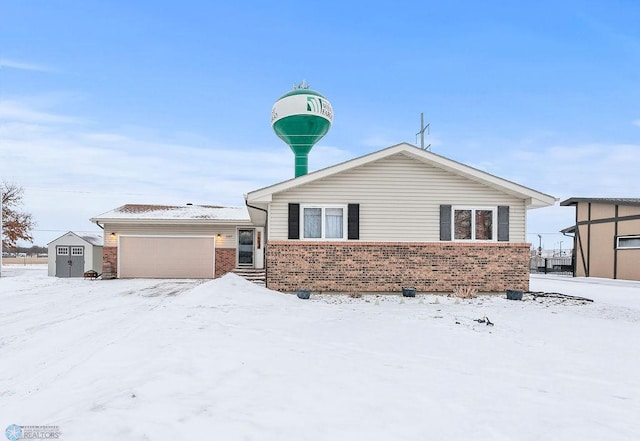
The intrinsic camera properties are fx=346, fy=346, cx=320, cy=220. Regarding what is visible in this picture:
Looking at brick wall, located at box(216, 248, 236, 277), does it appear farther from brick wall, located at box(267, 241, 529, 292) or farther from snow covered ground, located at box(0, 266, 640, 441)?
snow covered ground, located at box(0, 266, 640, 441)

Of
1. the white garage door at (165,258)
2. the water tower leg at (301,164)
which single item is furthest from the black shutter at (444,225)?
the white garage door at (165,258)

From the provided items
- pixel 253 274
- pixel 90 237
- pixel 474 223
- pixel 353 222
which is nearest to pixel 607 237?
pixel 474 223

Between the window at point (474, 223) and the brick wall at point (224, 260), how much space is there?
1218 cm

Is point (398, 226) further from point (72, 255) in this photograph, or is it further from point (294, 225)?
point (72, 255)

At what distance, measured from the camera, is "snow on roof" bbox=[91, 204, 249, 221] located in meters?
18.6

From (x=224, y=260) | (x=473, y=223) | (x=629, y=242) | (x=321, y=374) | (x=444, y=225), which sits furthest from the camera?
(x=224, y=260)

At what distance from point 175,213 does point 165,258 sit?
2.58 meters

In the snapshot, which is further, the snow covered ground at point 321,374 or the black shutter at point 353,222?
the black shutter at point 353,222

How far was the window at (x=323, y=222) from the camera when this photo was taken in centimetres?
1159

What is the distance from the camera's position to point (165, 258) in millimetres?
18906

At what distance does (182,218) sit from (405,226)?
12413 mm

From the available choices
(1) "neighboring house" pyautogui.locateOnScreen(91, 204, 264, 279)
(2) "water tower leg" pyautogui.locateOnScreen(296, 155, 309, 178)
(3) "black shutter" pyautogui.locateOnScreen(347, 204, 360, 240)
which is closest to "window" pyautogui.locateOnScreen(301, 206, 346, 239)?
(3) "black shutter" pyautogui.locateOnScreen(347, 204, 360, 240)

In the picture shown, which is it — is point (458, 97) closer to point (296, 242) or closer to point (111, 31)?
point (296, 242)

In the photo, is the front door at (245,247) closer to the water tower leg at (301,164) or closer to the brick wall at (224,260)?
the brick wall at (224,260)
